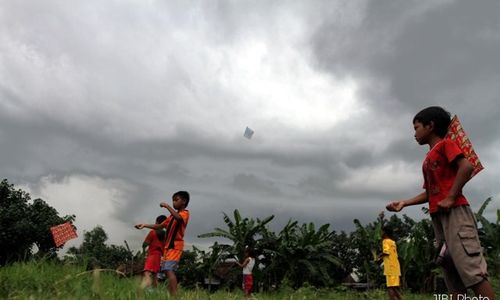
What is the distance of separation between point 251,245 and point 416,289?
6.71 m

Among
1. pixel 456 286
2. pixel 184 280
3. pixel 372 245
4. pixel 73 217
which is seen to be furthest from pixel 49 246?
pixel 456 286

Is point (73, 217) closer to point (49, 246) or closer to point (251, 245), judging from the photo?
point (49, 246)

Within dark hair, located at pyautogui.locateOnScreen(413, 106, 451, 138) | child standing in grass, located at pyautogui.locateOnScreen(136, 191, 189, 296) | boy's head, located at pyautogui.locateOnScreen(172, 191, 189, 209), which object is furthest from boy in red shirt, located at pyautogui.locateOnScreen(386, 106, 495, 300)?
boy's head, located at pyautogui.locateOnScreen(172, 191, 189, 209)

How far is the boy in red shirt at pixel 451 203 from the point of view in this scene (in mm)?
2684

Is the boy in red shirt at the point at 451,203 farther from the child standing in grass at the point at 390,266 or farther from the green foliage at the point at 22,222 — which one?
the green foliage at the point at 22,222

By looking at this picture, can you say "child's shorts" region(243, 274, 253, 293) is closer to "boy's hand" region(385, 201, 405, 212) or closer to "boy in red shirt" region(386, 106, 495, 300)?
"boy's hand" region(385, 201, 405, 212)

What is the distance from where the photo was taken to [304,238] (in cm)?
1348

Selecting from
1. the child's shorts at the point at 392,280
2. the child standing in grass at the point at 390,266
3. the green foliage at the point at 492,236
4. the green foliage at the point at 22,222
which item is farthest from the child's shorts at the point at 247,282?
the green foliage at the point at 22,222

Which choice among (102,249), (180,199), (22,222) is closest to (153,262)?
(180,199)

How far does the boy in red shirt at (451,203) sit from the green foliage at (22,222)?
23105mm

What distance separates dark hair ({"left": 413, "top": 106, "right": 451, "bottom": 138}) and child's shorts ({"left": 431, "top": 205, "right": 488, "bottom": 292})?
0.55 meters

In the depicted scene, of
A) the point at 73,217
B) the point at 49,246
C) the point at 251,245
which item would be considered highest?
the point at 73,217

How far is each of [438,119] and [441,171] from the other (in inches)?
14.6

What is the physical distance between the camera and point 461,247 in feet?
8.95
